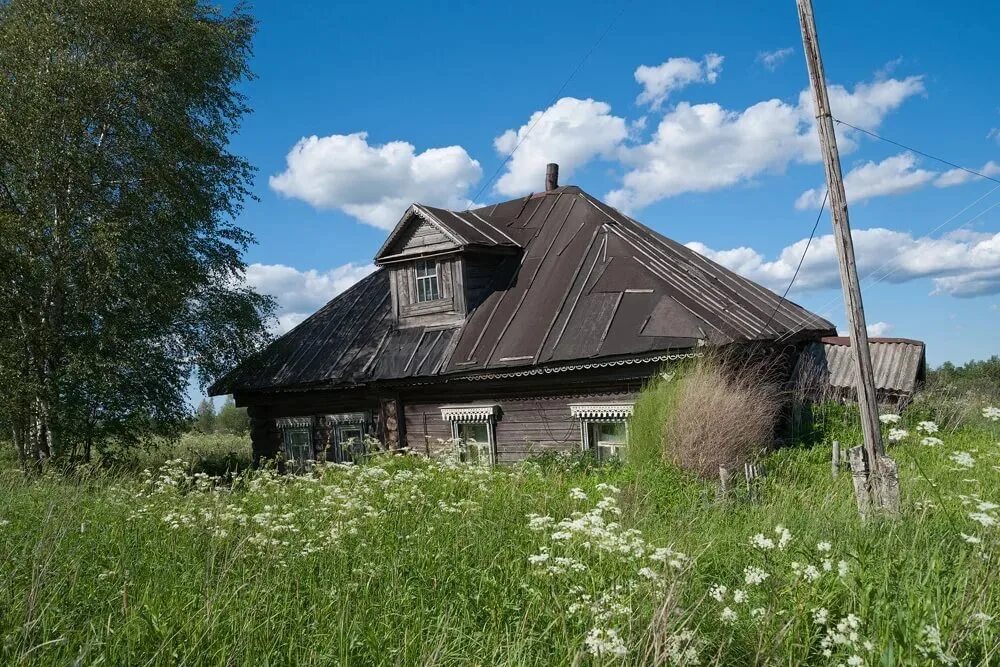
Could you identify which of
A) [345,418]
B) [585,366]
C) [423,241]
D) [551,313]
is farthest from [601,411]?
[345,418]

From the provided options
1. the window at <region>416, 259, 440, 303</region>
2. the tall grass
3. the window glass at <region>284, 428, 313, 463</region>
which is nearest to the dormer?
the window at <region>416, 259, 440, 303</region>

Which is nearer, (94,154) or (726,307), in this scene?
(726,307)

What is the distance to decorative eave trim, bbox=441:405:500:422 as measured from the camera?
13.6m

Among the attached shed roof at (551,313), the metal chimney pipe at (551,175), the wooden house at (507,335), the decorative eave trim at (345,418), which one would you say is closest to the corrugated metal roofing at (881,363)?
the attached shed roof at (551,313)

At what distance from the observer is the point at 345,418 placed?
16.3 metres

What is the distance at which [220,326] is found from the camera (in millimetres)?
17422

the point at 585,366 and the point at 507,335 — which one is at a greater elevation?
the point at 507,335

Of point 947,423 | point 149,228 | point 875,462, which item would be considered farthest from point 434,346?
point 947,423

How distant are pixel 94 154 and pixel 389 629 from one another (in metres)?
14.6

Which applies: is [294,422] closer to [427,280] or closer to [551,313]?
[427,280]

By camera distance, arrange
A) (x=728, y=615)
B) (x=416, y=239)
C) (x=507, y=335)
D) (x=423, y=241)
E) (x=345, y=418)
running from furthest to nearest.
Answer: (x=345, y=418) → (x=416, y=239) → (x=423, y=241) → (x=507, y=335) → (x=728, y=615)

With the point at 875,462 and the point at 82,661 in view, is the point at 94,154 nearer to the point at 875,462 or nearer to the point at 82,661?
the point at 82,661

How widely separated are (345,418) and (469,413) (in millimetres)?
3736

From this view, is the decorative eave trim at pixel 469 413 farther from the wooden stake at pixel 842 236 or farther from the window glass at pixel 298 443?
the wooden stake at pixel 842 236
